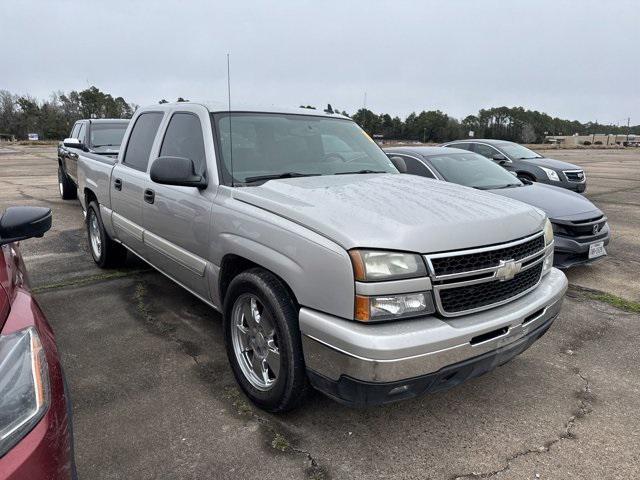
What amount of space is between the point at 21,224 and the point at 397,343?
1679mm

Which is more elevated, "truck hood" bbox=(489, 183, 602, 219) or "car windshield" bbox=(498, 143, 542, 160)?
"car windshield" bbox=(498, 143, 542, 160)

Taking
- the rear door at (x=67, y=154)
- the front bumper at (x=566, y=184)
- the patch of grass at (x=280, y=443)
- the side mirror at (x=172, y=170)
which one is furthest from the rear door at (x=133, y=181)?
the front bumper at (x=566, y=184)

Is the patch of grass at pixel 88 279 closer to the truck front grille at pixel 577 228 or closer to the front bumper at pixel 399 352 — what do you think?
the front bumper at pixel 399 352

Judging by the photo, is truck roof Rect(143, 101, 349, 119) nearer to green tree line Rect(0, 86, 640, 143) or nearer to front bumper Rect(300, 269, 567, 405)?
front bumper Rect(300, 269, 567, 405)

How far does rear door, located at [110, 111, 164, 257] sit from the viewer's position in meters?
4.30

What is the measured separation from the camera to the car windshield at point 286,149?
3.34 m

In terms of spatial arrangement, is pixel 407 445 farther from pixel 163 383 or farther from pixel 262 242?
pixel 163 383

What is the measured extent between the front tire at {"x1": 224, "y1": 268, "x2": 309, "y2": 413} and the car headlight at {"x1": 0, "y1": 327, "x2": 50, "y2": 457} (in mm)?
1173

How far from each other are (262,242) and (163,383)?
130cm

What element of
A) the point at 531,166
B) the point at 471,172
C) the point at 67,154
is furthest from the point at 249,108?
the point at 531,166

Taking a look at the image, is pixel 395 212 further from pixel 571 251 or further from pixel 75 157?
pixel 75 157

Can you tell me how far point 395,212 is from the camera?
100 inches

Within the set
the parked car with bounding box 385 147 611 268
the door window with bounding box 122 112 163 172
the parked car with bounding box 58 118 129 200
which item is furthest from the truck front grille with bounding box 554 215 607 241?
the parked car with bounding box 58 118 129 200

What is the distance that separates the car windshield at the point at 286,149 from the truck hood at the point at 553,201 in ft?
8.44
